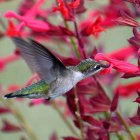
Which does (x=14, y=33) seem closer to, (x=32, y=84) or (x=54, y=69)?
(x=32, y=84)

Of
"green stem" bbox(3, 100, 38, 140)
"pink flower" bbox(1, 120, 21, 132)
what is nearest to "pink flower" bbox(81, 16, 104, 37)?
"green stem" bbox(3, 100, 38, 140)

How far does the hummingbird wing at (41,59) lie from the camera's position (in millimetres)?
1676

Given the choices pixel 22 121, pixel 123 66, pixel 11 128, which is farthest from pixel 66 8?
pixel 11 128

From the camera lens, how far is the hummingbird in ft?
5.54

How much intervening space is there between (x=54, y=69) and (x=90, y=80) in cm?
24

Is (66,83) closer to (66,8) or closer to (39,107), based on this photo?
(66,8)

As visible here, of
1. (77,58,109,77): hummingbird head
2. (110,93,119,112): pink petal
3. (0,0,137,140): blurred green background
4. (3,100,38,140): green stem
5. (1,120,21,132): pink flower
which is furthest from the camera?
(0,0,137,140): blurred green background

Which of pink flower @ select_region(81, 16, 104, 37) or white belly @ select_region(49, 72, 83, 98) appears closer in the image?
white belly @ select_region(49, 72, 83, 98)

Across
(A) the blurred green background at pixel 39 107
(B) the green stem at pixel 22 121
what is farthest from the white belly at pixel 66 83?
(A) the blurred green background at pixel 39 107

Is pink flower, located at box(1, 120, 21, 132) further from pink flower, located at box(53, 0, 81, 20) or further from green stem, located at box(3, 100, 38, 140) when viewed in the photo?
pink flower, located at box(53, 0, 81, 20)

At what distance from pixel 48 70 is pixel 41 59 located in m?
0.08

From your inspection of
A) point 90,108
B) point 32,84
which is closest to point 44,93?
point 32,84

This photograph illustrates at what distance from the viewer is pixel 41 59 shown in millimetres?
1729

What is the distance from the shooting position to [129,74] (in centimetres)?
172
